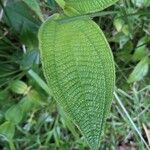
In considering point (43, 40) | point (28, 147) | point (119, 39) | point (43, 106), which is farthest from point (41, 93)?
point (43, 40)

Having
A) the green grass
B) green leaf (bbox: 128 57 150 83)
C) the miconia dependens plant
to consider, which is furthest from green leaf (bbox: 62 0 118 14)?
green leaf (bbox: 128 57 150 83)

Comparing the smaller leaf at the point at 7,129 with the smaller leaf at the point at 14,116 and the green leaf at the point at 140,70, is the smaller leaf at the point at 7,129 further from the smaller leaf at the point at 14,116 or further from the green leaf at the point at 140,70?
the green leaf at the point at 140,70

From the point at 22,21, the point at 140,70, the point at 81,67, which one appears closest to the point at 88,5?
the point at 81,67

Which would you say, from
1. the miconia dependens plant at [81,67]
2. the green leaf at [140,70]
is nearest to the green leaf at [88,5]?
the miconia dependens plant at [81,67]

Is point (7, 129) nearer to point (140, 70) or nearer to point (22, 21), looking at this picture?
point (22, 21)

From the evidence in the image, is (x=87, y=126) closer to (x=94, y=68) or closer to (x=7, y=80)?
(x=94, y=68)

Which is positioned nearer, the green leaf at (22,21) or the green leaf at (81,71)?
the green leaf at (81,71)

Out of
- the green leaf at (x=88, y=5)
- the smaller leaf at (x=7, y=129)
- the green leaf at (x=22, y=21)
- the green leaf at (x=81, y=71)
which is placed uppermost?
the green leaf at (x=88, y=5)

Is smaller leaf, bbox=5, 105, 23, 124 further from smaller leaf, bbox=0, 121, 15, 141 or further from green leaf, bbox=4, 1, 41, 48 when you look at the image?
green leaf, bbox=4, 1, 41, 48
